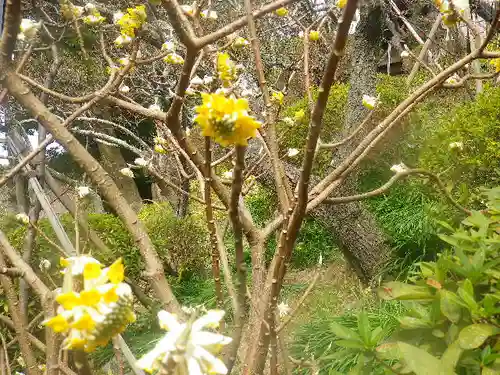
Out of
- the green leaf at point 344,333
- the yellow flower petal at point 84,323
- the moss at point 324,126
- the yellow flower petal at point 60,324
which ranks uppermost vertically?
the moss at point 324,126

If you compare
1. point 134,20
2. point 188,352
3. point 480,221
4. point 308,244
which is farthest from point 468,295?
point 308,244

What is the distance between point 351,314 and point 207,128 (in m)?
2.40

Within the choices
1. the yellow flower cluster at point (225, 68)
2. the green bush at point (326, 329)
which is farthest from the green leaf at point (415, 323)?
the green bush at point (326, 329)

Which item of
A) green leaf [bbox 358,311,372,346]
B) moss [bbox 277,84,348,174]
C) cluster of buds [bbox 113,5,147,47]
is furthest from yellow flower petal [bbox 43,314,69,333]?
moss [bbox 277,84,348,174]

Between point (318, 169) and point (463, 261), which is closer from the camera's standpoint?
point (463, 261)

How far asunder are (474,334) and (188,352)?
75 cm

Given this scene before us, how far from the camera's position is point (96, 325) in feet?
1.13

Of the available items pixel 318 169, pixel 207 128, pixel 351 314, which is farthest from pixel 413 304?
pixel 318 169

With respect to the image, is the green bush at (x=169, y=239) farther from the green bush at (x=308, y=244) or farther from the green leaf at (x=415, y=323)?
the green leaf at (x=415, y=323)

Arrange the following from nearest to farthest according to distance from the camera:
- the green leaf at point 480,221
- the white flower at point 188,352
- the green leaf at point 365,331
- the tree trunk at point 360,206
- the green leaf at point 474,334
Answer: the white flower at point 188,352 < the green leaf at point 474,334 < the green leaf at point 365,331 < the green leaf at point 480,221 < the tree trunk at point 360,206

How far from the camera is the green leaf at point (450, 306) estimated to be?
0.96 meters

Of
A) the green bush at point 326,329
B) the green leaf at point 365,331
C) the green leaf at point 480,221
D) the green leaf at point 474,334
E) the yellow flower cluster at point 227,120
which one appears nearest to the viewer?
the yellow flower cluster at point 227,120

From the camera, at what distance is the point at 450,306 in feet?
3.19

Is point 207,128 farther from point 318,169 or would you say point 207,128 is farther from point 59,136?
point 318,169
